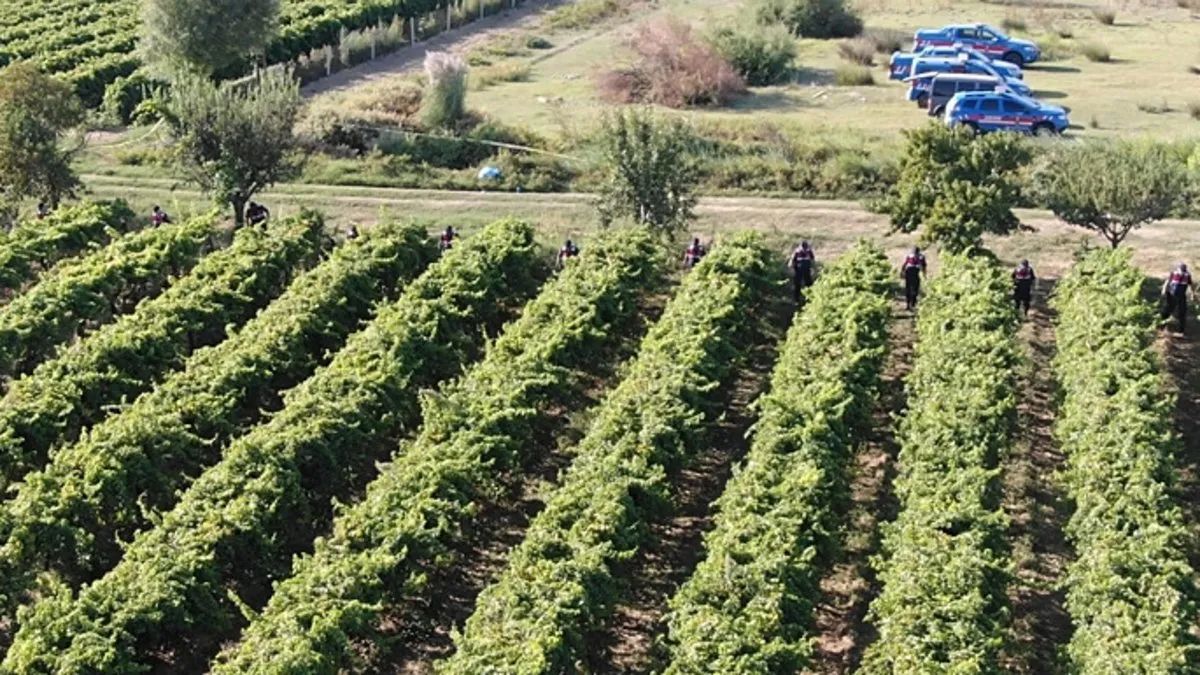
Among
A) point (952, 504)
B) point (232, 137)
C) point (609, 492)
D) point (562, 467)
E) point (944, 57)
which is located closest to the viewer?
point (952, 504)

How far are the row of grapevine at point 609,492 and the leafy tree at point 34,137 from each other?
45.0ft

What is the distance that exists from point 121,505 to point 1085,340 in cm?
1301

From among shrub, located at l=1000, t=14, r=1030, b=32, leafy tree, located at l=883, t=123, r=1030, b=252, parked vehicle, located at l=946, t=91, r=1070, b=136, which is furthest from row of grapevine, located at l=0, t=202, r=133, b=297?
shrub, located at l=1000, t=14, r=1030, b=32

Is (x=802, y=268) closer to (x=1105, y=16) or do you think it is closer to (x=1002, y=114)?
(x=1002, y=114)

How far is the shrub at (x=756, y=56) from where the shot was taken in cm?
4341

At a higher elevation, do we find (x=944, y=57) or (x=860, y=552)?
(x=944, y=57)

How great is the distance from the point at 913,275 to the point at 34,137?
1697 centimetres

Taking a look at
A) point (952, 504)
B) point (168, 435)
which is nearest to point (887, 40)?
point (952, 504)

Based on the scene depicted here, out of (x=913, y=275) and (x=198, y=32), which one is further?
(x=198, y=32)

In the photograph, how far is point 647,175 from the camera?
2841 cm

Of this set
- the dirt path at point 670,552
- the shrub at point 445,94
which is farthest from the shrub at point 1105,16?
the dirt path at point 670,552

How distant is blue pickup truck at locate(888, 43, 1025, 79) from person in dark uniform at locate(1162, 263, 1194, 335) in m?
17.4

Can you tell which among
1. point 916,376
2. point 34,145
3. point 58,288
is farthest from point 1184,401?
point 34,145

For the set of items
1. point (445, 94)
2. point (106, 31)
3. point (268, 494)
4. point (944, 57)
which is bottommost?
point (268, 494)
